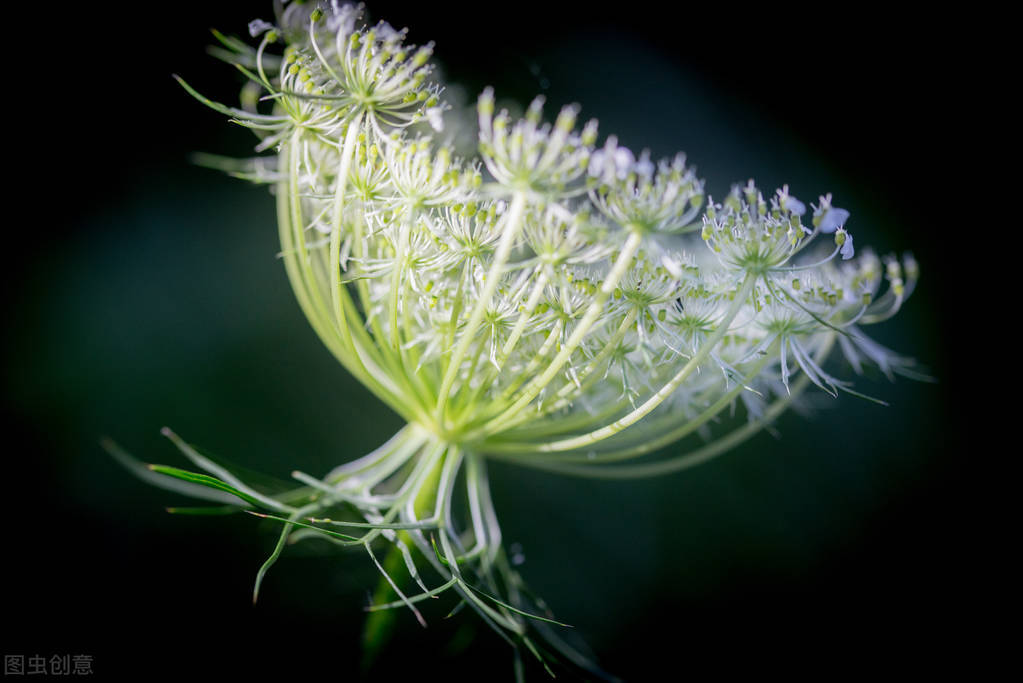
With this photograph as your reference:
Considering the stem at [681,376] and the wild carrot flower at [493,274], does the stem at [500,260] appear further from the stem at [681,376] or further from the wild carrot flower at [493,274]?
the stem at [681,376]

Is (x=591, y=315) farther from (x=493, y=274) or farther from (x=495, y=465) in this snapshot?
(x=495, y=465)

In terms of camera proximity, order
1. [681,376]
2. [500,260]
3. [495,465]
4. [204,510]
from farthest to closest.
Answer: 1. [495,465]
2. [204,510]
3. [681,376]
4. [500,260]

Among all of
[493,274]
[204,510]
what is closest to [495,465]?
[204,510]

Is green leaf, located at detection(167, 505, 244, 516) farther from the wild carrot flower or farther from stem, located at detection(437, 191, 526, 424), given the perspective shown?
stem, located at detection(437, 191, 526, 424)

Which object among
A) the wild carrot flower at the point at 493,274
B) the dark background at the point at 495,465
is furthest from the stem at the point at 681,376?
the dark background at the point at 495,465

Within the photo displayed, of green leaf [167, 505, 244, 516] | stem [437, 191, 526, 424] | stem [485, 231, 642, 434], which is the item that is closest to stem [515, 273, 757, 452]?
stem [485, 231, 642, 434]

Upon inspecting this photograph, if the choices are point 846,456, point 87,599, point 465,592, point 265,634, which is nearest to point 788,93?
point 846,456
